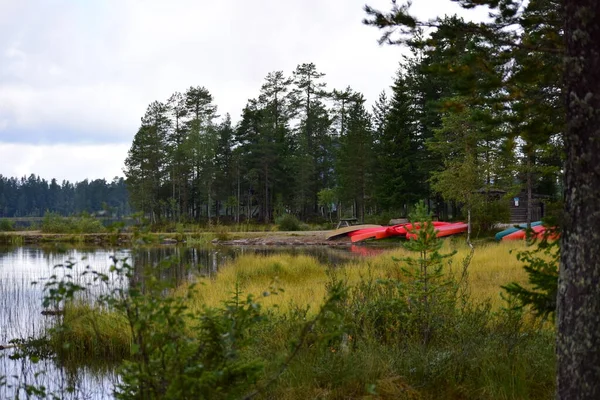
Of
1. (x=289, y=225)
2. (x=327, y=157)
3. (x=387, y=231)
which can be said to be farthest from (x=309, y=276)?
(x=327, y=157)

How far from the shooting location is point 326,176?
194 ft

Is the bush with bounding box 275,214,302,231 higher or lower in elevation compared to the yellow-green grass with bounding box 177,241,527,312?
higher

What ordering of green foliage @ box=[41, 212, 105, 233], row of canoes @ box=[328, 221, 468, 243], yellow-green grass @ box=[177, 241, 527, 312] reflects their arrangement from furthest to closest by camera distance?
1. green foliage @ box=[41, 212, 105, 233]
2. row of canoes @ box=[328, 221, 468, 243]
3. yellow-green grass @ box=[177, 241, 527, 312]

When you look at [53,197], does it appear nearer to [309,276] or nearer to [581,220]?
[309,276]

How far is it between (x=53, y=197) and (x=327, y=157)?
333 feet

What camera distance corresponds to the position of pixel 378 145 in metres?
46.0

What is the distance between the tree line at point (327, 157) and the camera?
31.5 metres

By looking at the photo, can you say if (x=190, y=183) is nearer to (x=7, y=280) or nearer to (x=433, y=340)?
(x=7, y=280)

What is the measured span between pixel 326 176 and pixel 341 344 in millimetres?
53297

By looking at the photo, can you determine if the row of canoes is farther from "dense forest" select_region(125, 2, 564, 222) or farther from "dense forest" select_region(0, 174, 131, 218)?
"dense forest" select_region(0, 174, 131, 218)

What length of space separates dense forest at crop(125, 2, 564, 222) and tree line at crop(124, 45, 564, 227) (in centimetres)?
11

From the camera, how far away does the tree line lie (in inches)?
1242

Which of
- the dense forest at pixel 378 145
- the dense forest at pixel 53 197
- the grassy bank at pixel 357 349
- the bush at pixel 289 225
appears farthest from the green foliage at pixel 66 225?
the dense forest at pixel 53 197

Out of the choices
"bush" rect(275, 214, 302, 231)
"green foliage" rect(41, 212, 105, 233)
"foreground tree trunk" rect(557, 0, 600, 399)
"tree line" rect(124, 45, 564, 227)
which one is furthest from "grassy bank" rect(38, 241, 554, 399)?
"bush" rect(275, 214, 302, 231)
